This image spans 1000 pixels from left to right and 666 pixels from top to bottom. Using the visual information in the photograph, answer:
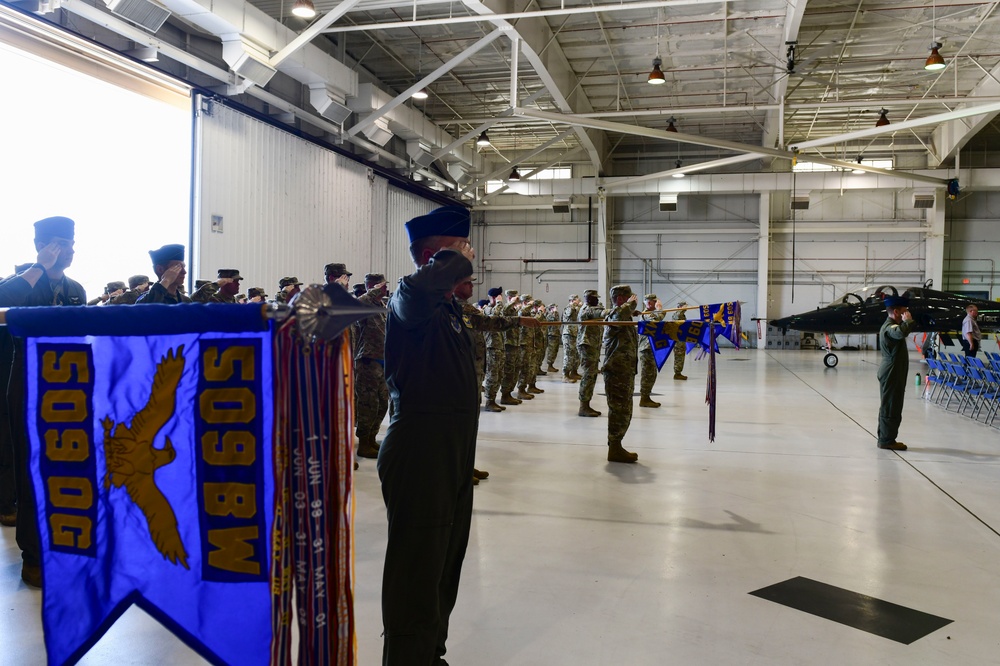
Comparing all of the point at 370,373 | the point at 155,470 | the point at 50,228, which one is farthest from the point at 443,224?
the point at 370,373

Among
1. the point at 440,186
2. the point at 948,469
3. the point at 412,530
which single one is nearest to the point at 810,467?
the point at 948,469

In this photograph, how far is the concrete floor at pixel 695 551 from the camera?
112 inches

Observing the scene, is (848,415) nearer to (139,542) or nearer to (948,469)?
(948,469)

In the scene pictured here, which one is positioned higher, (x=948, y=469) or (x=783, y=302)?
(x=783, y=302)

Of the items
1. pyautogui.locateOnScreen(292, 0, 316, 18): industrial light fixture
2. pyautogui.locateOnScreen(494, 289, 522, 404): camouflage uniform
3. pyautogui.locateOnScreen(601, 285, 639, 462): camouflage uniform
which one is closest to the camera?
pyautogui.locateOnScreen(601, 285, 639, 462): camouflage uniform

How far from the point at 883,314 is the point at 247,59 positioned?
13670 mm

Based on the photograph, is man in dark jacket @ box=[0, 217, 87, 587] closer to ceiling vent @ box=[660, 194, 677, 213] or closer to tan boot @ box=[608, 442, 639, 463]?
tan boot @ box=[608, 442, 639, 463]

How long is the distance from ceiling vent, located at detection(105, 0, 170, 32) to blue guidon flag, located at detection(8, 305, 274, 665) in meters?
7.59

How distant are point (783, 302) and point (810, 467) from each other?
18.7m

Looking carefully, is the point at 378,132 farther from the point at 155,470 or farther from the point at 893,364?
the point at 155,470

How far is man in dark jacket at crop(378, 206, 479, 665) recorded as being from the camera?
7.46 feet

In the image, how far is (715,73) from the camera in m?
15.4

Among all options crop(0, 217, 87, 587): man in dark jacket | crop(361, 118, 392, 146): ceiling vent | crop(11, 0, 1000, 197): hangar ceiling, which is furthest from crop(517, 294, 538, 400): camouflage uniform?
crop(0, 217, 87, 587): man in dark jacket

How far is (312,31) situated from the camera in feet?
31.5
